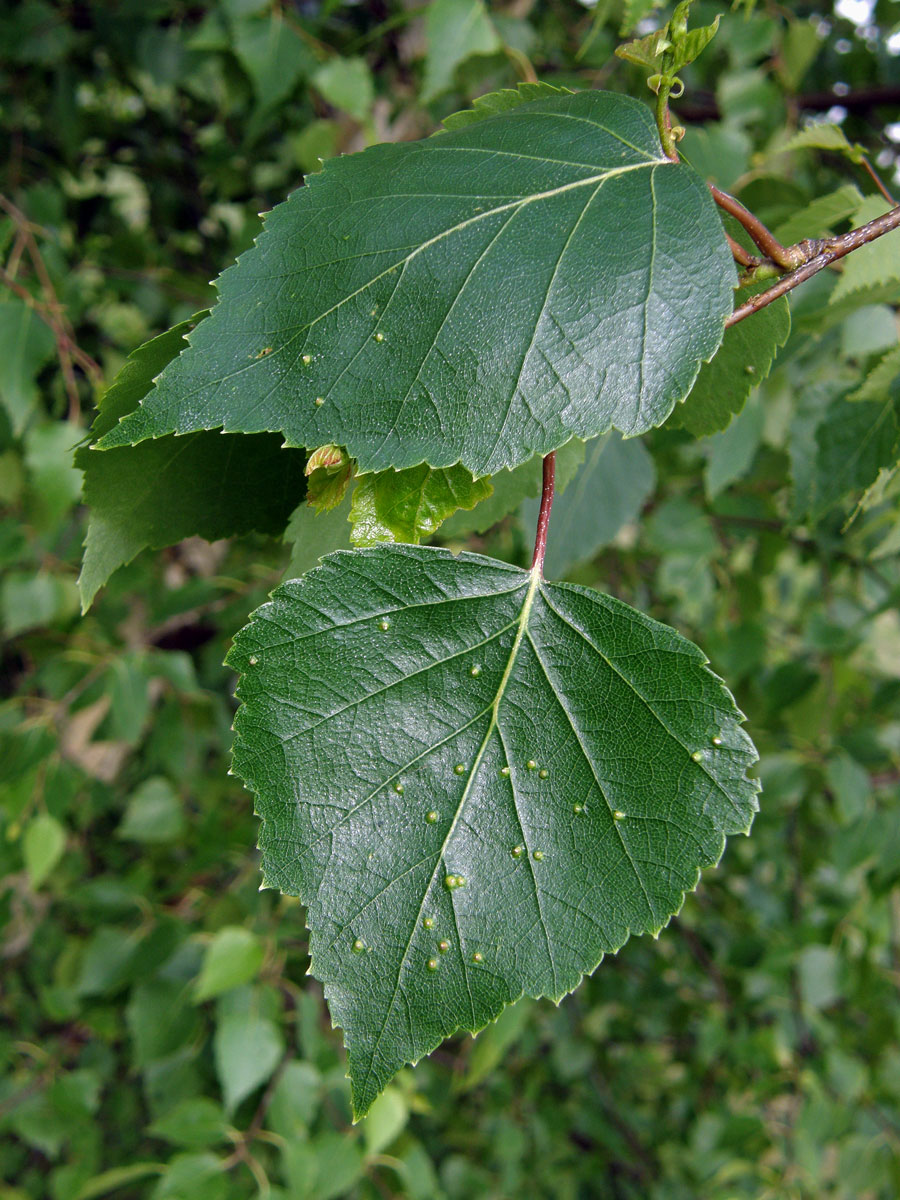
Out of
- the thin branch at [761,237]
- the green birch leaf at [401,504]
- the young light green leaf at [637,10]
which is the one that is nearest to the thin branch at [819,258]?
the thin branch at [761,237]

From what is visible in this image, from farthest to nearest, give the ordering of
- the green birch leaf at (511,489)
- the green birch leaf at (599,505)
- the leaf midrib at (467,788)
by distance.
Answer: the green birch leaf at (599,505) → the green birch leaf at (511,489) → the leaf midrib at (467,788)

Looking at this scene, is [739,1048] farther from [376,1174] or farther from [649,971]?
[376,1174]

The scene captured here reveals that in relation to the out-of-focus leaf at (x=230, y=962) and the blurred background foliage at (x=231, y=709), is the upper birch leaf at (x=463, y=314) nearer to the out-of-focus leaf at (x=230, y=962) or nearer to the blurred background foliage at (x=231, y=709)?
the blurred background foliage at (x=231, y=709)

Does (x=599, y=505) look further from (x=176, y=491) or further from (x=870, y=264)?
(x=176, y=491)

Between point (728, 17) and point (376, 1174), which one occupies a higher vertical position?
point (728, 17)

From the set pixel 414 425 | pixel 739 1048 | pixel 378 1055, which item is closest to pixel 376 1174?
pixel 739 1048
